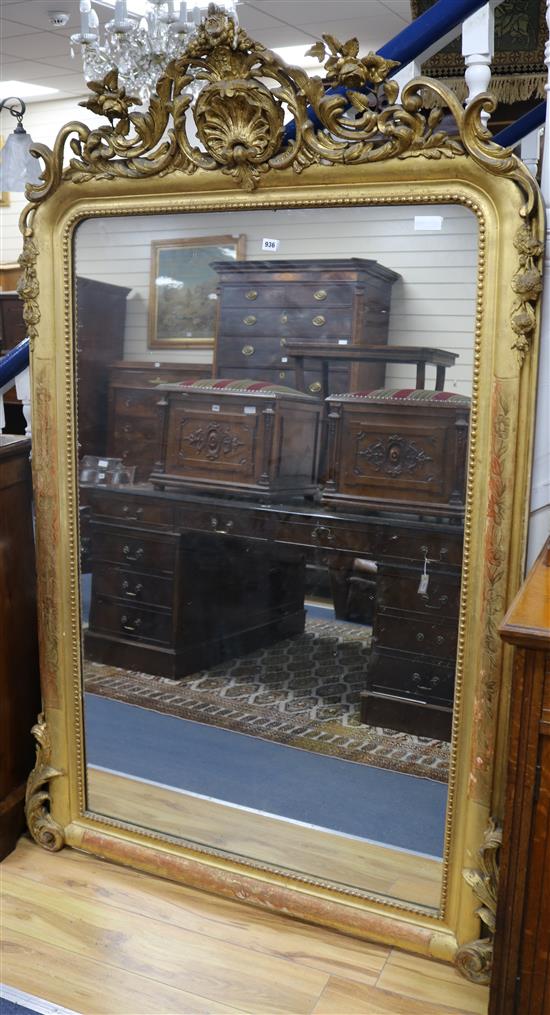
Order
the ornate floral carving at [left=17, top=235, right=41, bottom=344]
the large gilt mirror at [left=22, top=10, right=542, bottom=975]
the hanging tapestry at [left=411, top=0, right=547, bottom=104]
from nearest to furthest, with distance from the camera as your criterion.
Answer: the large gilt mirror at [left=22, top=10, right=542, bottom=975] → the ornate floral carving at [left=17, top=235, right=41, bottom=344] → the hanging tapestry at [left=411, top=0, right=547, bottom=104]

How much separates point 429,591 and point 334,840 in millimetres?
644

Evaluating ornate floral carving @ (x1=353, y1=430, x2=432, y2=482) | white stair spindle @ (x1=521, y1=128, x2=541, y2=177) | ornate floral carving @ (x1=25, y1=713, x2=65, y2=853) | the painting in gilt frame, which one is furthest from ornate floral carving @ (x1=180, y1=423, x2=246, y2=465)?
white stair spindle @ (x1=521, y1=128, x2=541, y2=177)

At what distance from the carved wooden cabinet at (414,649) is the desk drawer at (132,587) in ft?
1.93

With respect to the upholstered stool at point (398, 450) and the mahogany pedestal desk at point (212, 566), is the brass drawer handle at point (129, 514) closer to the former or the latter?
the mahogany pedestal desk at point (212, 566)

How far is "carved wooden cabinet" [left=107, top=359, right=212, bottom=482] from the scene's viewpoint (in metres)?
2.24

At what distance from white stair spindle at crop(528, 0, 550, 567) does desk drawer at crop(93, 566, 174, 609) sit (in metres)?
0.98

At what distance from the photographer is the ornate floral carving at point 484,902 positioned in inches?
71.8

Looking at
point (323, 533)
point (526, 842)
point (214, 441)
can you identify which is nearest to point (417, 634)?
point (323, 533)

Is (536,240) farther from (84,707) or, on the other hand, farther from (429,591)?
(84,707)

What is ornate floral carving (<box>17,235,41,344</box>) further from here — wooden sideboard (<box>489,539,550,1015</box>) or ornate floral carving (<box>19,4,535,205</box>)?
wooden sideboard (<box>489,539,550,1015</box>)

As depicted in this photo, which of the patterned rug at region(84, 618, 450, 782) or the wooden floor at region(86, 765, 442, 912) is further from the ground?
the patterned rug at region(84, 618, 450, 782)

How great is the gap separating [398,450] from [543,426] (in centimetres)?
35

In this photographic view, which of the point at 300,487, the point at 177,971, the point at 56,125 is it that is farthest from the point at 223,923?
the point at 56,125

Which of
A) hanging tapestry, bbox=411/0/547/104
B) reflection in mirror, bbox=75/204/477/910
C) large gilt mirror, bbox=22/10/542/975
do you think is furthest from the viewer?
hanging tapestry, bbox=411/0/547/104
